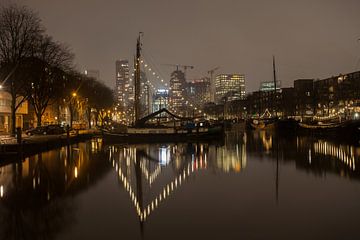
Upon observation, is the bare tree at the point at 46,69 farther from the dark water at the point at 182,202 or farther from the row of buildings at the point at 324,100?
the row of buildings at the point at 324,100

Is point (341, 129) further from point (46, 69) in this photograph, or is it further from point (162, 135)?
point (46, 69)

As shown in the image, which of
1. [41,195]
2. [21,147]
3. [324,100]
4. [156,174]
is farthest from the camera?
[324,100]

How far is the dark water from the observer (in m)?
12.9

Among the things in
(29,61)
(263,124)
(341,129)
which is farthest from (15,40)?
(263,124)

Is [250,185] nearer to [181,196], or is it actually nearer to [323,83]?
[181,196]

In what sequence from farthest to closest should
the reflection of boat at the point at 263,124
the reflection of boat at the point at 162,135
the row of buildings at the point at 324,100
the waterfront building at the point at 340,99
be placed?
the reflection of boat at the point at 263,124 → the row of buildings at the point at 324,100 → the waterfront building at the point at 340,99 → the reflection of boat at the point at 162,135

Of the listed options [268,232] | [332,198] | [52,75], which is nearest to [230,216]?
[268,232]

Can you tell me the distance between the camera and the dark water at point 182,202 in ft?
42.3

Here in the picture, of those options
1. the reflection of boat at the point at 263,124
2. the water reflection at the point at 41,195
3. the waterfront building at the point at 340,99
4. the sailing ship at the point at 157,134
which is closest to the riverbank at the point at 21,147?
the water reflection at the point at 41,195

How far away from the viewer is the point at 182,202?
17250 mm

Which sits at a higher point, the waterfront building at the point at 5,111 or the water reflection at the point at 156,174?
the waterfront building at the point at 5,111

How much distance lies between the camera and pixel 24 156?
38000mm

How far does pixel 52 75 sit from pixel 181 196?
1861 inches

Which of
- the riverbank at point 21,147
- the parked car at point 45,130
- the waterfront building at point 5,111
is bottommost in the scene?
the riverbank at point 21,147
